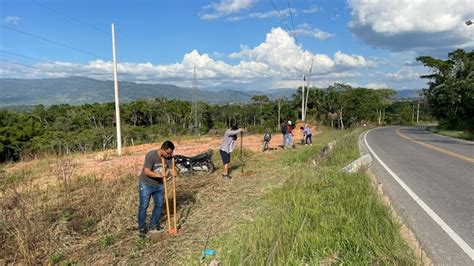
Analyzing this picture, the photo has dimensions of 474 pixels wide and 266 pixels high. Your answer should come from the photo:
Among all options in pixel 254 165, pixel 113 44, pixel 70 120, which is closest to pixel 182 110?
pixel 70 120

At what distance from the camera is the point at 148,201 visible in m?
6.40

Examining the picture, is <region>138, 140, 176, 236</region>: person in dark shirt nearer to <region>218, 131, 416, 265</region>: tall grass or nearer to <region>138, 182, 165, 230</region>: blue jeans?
<region>138, 182, 165, 230</region>: blue jeans

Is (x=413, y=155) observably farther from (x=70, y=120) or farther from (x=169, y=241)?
(x=70, y=120)

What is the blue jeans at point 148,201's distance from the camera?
6.36m

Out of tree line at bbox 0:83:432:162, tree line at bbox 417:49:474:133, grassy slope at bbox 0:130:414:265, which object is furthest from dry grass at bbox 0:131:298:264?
tree line at bbox 0:83:432:162

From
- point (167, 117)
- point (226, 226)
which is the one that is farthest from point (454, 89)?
point (167, 117)

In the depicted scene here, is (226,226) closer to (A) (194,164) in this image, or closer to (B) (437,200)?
(B) (437,200)

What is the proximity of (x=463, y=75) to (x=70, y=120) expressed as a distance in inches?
2475

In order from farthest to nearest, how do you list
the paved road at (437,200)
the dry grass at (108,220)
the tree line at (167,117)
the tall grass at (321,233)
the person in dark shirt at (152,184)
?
the tree line at (167,117)
the person in dark shirt at (152,184)
the dry grass at (108,220)
the paved road at (437,200)
the tall grass at (321,233)

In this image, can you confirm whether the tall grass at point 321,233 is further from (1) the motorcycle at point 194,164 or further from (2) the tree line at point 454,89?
(2) the tree line at point 454,89

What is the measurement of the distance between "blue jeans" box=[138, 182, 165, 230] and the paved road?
401 centimetres

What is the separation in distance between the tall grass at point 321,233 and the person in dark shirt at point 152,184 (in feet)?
4.73

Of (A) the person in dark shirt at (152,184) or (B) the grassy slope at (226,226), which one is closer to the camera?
(B) the grassy slope at (226,226)

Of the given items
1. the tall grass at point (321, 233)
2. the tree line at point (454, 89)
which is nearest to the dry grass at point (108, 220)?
the tall grass at point (321, 233)
